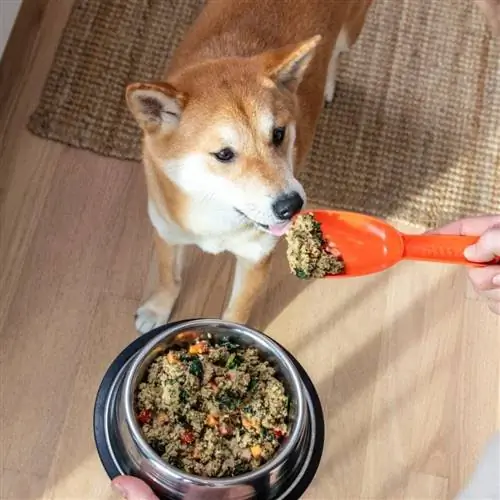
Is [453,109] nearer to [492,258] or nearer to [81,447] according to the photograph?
[492,258]

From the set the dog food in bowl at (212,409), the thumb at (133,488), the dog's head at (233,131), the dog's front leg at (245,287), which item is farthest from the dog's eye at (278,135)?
the thumb at (133,488)

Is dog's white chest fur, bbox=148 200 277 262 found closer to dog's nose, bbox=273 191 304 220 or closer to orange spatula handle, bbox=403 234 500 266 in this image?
dog's nose, bbox=273 191 304 220

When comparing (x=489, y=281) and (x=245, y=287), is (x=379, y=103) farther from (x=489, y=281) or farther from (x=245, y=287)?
(x=489, y=281)

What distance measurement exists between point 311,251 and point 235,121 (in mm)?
256

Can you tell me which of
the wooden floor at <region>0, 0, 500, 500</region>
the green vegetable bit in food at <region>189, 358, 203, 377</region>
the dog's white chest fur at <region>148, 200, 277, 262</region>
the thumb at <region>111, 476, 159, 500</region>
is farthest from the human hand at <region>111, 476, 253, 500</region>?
the dog's white chest fur at <region>148, 200, 277, 262</region>

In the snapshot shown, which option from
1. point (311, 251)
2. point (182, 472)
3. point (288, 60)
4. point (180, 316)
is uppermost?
point (288, 60)

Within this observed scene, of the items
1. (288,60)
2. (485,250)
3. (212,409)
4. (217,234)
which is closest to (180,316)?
(217,234)

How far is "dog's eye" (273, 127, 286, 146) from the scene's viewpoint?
4.58ft

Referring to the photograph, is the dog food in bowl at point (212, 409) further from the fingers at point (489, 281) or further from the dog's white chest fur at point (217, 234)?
the fingers at point (489, 281)

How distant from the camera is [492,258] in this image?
1255mm

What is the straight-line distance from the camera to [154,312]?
5.74 feet

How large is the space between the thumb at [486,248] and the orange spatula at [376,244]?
0.02 meters

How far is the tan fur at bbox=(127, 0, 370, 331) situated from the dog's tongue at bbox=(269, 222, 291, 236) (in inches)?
0.8

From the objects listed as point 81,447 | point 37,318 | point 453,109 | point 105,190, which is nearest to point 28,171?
point 105,190
